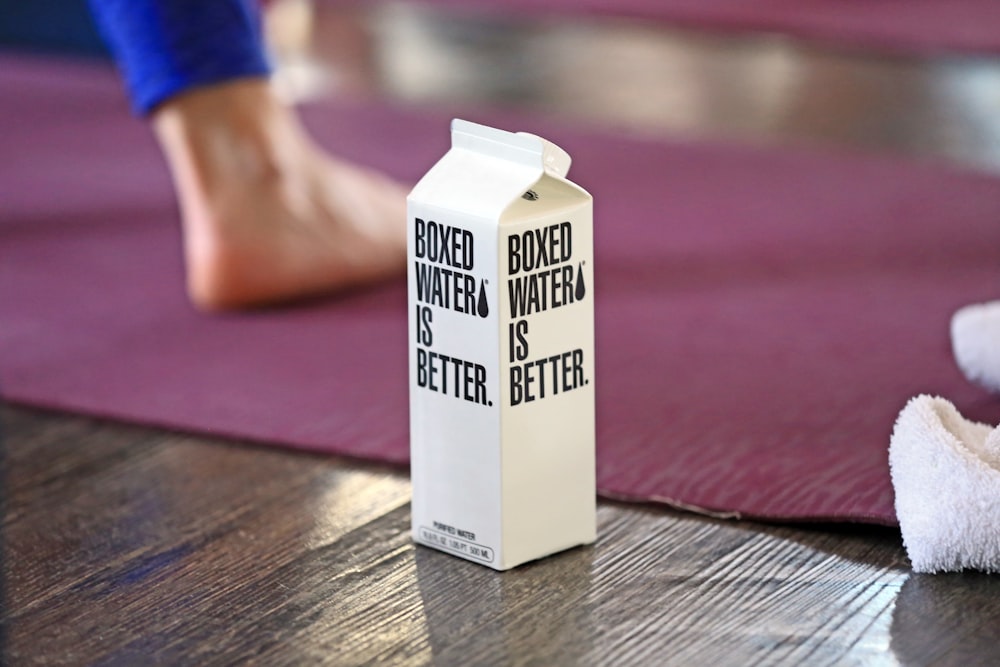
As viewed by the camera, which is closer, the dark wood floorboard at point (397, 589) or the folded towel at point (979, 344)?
the dark wood floorboard at point (397, 589)

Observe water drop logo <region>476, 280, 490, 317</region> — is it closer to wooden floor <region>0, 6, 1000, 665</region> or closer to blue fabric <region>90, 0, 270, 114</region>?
wooden floor <region>0, 6, 1000, 665</region>

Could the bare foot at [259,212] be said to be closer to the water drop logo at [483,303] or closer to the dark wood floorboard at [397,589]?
the dark wood floorboard at [397,589]

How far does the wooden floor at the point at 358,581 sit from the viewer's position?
80 centimetres

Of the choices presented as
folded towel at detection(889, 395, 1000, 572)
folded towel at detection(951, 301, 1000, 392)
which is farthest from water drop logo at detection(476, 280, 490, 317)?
folded towel at detection(951, 301, 1000, 392)

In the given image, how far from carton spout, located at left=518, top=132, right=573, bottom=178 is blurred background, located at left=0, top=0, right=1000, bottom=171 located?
117cm

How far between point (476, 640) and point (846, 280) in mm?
756

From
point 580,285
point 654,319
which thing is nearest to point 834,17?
point 654,319

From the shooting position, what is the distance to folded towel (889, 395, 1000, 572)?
33.7 inches

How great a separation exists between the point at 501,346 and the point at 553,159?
0.35 feet

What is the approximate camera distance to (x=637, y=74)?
2553mm

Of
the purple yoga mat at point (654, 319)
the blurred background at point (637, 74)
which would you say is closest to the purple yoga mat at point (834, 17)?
the blurred background at point (637, 74)

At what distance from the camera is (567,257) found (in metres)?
0.87

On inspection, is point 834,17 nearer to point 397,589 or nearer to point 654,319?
point 654,319

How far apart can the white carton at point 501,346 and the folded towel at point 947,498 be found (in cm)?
19
